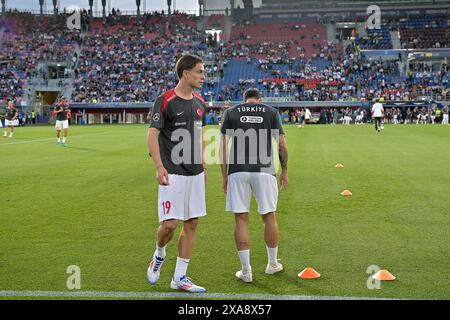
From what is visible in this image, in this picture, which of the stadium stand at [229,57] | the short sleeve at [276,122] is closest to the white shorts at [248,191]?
the short sleeve at [276,122]

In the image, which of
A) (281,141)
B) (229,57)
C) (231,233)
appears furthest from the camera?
(229,57)

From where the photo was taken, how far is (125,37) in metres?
80.1

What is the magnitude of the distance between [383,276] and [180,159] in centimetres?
236

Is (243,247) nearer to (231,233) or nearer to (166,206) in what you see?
(166,206)

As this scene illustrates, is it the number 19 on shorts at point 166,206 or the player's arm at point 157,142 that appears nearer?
the player's arm at point 157,142

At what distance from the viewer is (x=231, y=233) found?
8602mm

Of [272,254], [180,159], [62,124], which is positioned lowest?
[272,254]

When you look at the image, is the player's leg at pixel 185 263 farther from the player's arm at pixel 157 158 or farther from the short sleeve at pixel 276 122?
the short sleeve at pixel 276 122

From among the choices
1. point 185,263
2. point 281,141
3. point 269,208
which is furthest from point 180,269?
point 281,141

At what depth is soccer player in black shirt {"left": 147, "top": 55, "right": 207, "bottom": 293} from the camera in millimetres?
6012

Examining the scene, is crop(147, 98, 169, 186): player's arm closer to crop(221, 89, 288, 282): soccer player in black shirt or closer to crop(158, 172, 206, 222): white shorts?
crop(158, 172, 206, 222): white shorts

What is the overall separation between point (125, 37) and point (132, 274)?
251ft

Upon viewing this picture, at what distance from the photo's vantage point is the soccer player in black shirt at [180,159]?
601 centimetres

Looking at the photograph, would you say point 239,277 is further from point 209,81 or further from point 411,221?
point 209,81
